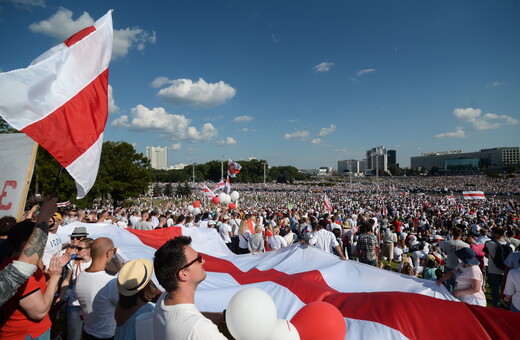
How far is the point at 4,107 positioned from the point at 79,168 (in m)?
0.82

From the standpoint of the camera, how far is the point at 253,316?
1.69 meters

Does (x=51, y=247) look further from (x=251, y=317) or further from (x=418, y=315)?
(x=418, y=315)

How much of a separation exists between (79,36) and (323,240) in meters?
6.46

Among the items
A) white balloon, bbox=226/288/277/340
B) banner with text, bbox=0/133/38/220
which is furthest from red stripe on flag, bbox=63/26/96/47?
white balloon, bbox=226/288/277/340

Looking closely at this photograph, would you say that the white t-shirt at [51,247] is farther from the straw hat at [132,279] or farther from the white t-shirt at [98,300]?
the straw hat at [132,279]

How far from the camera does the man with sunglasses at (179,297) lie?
151 centimetres

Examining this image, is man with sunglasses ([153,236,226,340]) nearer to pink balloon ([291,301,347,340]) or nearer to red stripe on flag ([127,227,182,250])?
pink balloon ([291,301,347,340])

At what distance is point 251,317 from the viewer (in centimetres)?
169

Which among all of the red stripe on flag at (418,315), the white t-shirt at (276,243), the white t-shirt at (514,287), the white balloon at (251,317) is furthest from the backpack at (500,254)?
the white balloon at (251,317)

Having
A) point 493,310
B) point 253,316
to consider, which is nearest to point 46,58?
point 253,316

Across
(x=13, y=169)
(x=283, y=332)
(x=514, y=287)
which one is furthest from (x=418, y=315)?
(x=13, y=169)

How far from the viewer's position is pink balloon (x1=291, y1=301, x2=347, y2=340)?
2018 millimetres

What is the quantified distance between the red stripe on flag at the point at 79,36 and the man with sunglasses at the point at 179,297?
2803 mm

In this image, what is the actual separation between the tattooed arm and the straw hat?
0.59 metres
